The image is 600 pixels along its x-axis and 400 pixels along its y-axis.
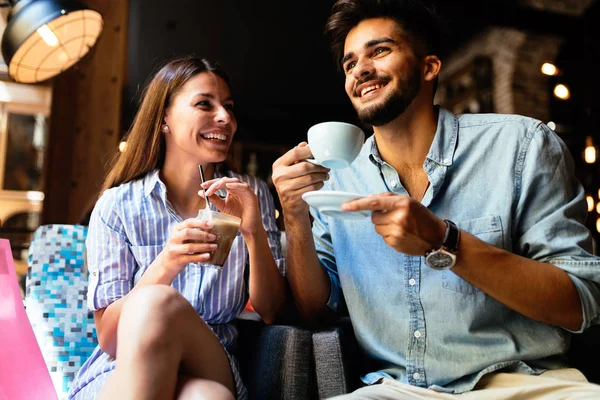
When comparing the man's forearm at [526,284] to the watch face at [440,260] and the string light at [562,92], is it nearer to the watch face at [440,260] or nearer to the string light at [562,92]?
the watch face at [440,260]

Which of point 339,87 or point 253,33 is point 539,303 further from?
point 339,87

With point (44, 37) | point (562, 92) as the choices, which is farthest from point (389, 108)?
point (562, 92)

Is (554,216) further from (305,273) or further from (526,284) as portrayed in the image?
(305,273)

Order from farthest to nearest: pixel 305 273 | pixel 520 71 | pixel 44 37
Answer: pixel 520 71
pixel 44 37
pixel 305 273

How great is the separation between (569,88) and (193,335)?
6.02m

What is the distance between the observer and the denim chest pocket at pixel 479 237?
1.37 m

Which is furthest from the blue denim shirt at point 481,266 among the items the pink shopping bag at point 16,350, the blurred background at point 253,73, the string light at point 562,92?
the string light at point 562,92

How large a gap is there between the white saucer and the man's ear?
2.52ft

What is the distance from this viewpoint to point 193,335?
131cm

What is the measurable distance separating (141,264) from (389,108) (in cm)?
85

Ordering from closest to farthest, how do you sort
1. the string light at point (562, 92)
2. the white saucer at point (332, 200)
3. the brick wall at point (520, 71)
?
1. the white saucer at point (332, 200)
2. the brick wall at point (520, 71)
3. the string light at point (562, 92)

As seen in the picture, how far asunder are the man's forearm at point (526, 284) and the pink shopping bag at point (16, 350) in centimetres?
112

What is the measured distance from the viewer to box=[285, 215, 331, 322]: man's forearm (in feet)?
4.97

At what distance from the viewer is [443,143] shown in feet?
5.02
